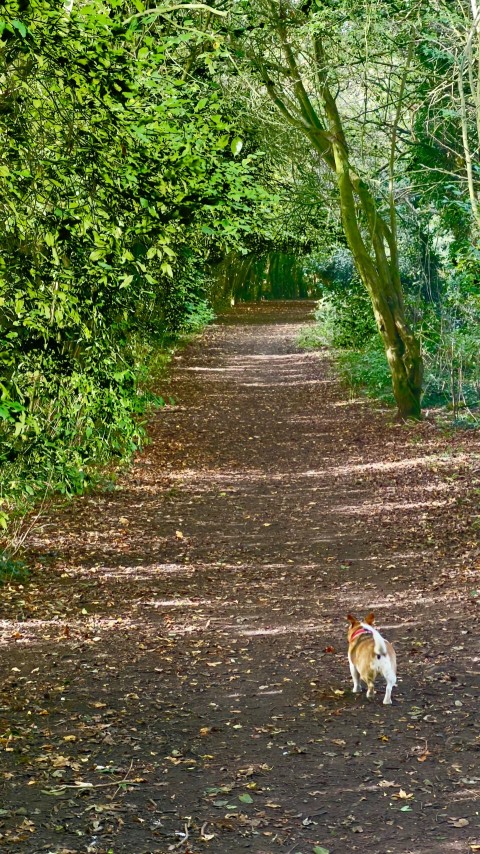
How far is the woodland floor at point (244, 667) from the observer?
4.51 m

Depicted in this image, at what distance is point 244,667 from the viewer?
6.53 m

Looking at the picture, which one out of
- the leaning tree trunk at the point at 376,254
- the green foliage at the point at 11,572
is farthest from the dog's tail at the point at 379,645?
the leaning tree trunk at the point at 376,254

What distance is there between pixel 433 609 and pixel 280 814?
328cm

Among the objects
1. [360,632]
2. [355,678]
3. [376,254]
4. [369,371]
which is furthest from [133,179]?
[369,371]

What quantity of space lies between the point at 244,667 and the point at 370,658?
3.91ft

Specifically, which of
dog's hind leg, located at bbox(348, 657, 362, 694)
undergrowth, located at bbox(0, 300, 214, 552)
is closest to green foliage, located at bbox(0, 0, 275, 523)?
undergrowth, located at bbox(0, 300, 214, 552)

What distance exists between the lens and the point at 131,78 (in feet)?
19.2

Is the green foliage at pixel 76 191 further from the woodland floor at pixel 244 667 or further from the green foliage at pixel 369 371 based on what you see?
the green foliage at pixel 369 371

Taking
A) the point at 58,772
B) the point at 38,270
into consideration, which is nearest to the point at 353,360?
the point at 38,270

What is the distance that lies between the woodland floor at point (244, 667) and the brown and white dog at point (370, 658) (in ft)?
0.48

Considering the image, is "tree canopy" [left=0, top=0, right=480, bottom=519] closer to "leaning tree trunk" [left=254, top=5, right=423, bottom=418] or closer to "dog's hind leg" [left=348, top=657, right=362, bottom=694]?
"leaning tree trunk" [left=254, top=5, right=423, bottom=418]

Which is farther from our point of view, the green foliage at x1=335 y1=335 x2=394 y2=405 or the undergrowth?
the green foliage at x1=335 y1=335 x2=394 y2=405

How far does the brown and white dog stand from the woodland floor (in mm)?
145

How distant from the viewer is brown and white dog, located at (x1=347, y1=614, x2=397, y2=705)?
5547 mm
